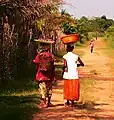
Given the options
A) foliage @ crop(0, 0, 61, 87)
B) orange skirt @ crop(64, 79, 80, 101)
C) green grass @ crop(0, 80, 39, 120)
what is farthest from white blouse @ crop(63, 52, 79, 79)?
foliage @ crop(0, 0, 61, 87)

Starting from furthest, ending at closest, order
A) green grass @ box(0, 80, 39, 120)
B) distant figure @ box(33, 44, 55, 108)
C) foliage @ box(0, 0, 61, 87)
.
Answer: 1. foliage @ box(0, 0, 61, 87)
2. distant figure @ box(33, 44, 55, 108)
3. green grass @ box(0, 80, 39, 120)

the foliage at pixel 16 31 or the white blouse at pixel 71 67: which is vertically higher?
the foliage at pixel 16 31

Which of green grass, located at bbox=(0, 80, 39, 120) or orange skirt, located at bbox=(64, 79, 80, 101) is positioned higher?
orange skirt, located at bbox=(64, 79, 80, 101)

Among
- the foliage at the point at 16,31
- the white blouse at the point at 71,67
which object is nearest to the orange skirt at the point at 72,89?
the white blouse at the point at 71,67

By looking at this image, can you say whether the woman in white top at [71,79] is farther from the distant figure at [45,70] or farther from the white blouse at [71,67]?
the distant figure at [45,70]

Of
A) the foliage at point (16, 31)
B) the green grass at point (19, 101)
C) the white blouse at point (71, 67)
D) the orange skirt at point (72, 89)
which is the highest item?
the foliage at point (16, 31)

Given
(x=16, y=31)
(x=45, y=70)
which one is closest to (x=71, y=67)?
(x=45, y=70)

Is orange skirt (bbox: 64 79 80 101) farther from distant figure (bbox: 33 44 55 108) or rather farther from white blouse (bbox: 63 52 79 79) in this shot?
distant figure (bbox: 33 44 55 108)

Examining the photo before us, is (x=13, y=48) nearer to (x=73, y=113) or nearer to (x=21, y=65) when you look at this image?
(x=21, y=65)

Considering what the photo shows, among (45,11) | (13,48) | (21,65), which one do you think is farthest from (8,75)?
(45,11)

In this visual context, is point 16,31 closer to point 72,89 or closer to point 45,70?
point 45,70

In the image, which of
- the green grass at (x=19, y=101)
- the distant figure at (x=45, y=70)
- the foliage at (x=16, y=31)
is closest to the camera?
the green grass at (x=19, y=101)

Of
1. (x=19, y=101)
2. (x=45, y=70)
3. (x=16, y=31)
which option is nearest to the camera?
(x=45, y=70)

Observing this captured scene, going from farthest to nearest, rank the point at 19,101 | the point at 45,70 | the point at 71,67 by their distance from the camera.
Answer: the point at 19,101 → the point at 71,67 → the point at 45,70
